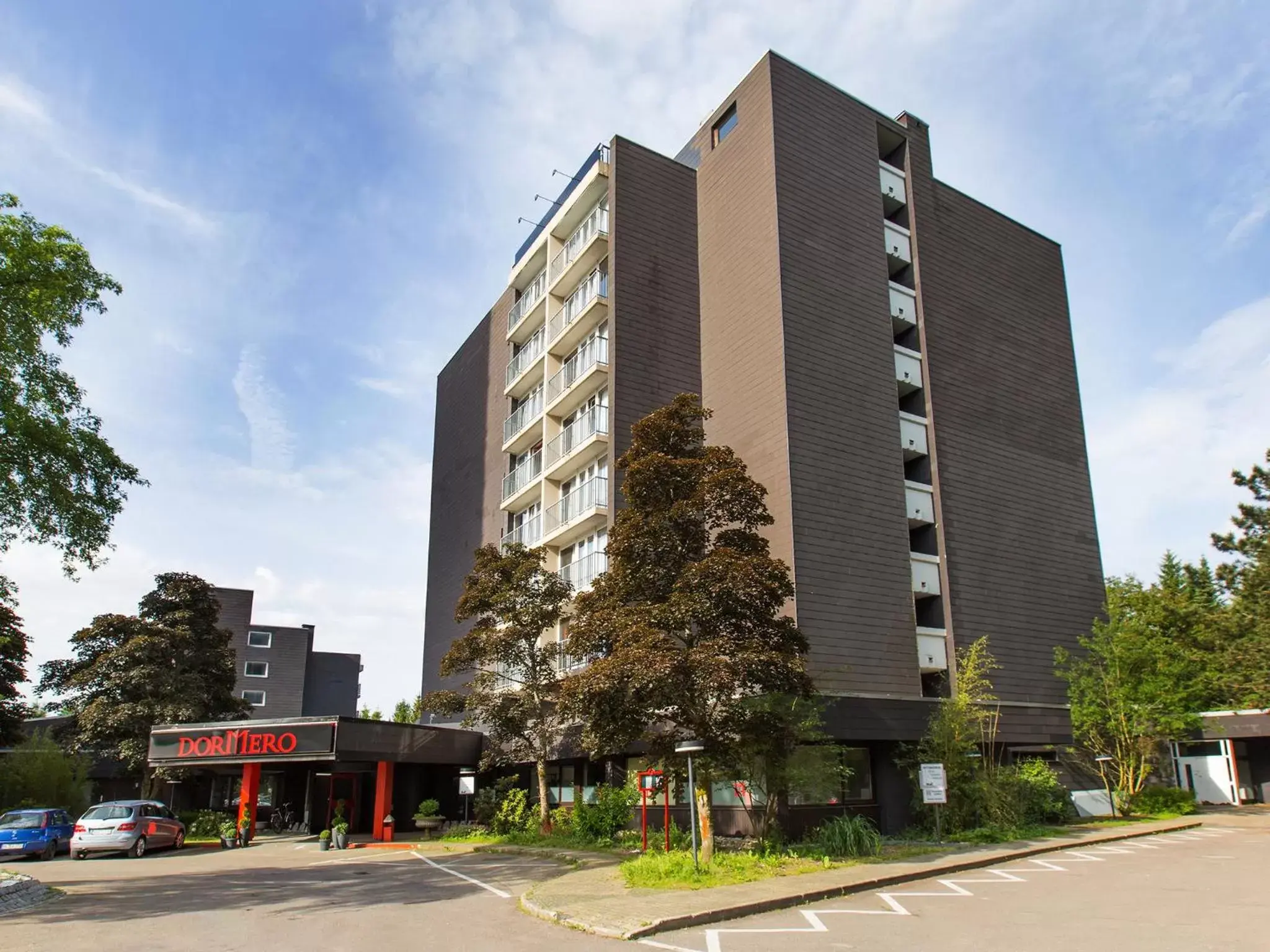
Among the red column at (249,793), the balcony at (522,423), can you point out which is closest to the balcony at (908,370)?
the balcony at (522,423)

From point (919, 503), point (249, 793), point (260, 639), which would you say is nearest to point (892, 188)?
point (919, 503)

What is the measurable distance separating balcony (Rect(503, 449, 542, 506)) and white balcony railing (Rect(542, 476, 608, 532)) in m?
1.85

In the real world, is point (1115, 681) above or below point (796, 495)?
below

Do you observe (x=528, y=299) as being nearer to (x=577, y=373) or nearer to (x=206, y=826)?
(x=577, y=373)

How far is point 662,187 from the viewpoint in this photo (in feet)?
104

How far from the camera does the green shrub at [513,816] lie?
27.1 meters

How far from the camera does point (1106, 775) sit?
27781 mm

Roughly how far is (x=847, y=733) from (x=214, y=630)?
26.6m

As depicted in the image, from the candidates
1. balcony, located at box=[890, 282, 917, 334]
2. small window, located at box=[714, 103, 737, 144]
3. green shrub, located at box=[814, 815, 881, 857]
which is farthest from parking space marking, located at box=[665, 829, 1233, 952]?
small window, located at box=[714, 103, 737, 144]

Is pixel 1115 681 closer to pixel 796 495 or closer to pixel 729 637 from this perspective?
pixel 796 495

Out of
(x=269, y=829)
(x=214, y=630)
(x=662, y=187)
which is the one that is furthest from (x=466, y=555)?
(x=662, y=187)

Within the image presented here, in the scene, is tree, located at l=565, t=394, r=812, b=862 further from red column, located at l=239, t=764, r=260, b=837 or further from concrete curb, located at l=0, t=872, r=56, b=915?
red column, located at l=239, t=764, r=260, b=837

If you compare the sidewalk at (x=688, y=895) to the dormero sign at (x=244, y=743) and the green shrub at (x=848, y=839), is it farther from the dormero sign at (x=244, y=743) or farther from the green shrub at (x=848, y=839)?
the dormero sign at (x=244, y=743)

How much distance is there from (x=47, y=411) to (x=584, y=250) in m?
17.3
